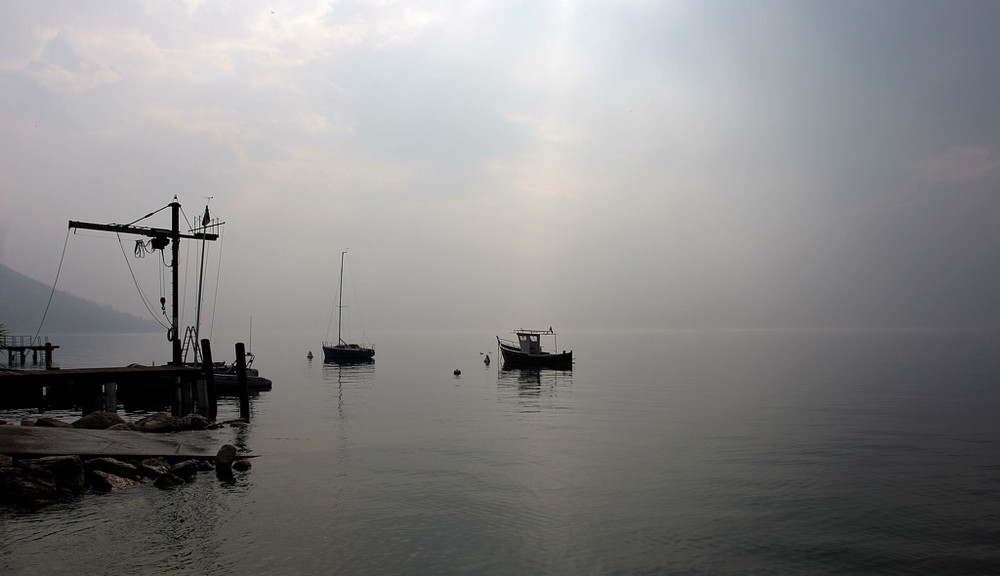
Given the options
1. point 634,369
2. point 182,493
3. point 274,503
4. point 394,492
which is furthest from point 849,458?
point 634,369

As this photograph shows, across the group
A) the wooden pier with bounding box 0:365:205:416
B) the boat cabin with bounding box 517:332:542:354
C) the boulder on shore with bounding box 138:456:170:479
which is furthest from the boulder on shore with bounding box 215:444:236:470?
the boat cabin with bounding box 517:332:542:354

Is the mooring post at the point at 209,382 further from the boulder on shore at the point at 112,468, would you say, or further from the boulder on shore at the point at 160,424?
the boulder on shore at the point at 112,468

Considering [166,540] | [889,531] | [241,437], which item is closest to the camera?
[166,540]

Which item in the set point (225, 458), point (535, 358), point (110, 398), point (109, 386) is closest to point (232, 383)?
point (109, 386)

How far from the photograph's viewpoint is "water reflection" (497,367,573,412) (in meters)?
50.0

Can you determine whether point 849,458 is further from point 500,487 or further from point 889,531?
point 500,487

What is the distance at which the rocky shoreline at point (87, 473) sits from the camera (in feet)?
54.4

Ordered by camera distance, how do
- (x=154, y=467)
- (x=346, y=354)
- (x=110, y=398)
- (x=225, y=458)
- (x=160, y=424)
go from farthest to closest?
1. (x=346, y=354)
2. (x=110, y=398)
3. (x=160, y=424)
4. (x=225, y=458)
5. (x=154, y=467)

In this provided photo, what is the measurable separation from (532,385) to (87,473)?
48693 millimetres

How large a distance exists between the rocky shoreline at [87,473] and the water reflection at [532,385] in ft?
84.6

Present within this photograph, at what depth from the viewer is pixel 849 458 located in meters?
26.0

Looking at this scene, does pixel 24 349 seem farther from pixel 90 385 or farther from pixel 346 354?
pixel 90 385

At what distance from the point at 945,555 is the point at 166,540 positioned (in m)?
18.0

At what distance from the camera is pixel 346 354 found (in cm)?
10050
